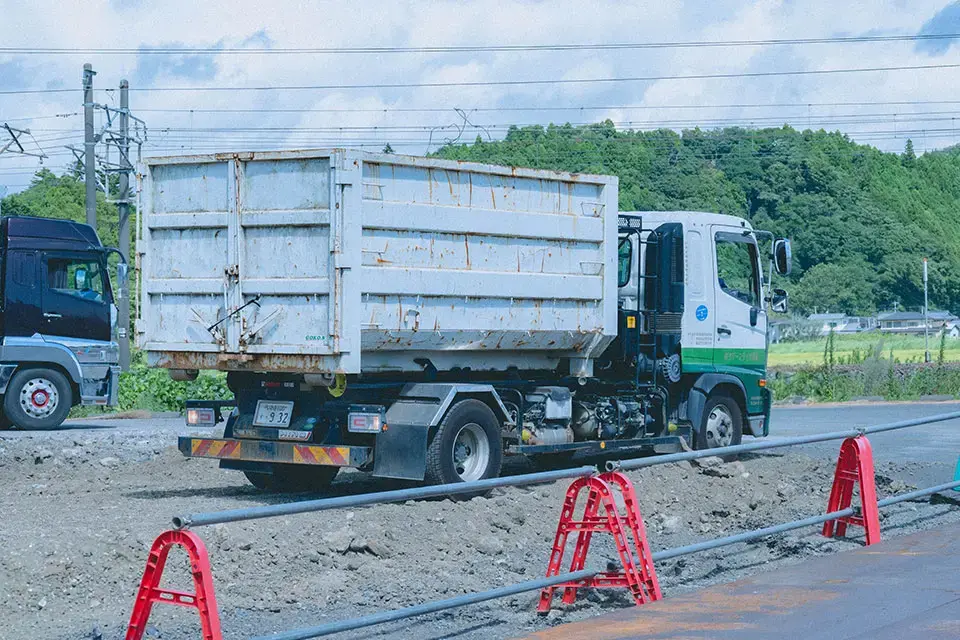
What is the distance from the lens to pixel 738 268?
53.3ft

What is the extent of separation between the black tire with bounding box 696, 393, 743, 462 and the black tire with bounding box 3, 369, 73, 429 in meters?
11.1

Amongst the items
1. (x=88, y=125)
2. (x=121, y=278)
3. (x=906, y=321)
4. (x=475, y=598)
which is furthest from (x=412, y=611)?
(x=906, y=321)

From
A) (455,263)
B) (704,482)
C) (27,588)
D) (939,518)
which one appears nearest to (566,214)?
(455,263)

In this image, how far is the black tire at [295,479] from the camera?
1341cm

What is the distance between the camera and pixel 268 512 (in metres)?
5.95

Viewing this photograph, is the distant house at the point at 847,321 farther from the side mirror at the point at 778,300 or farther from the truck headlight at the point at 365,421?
the truck headlight at the point at 365,421

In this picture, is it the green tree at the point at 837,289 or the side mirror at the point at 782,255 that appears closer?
the side mirror at the point at 782,255

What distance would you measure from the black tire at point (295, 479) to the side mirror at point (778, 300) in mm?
6077

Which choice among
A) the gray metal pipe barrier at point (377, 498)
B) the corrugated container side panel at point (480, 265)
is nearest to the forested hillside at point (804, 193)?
the corrugated container side panel at point (480, 265)

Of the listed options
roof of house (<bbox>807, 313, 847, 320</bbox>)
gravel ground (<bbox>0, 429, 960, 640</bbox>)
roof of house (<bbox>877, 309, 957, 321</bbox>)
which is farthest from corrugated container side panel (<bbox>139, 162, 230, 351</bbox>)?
roof of house (<bbox>877, 309, 957, 321</bbox>)

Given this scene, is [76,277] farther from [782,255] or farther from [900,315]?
[900,315]

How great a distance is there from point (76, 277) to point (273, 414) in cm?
1009

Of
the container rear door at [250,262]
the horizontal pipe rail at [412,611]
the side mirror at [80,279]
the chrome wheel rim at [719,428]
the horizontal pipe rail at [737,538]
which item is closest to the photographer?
the horizontal pipe rail at [412,611]

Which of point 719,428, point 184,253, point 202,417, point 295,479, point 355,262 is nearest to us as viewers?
point 355,262
